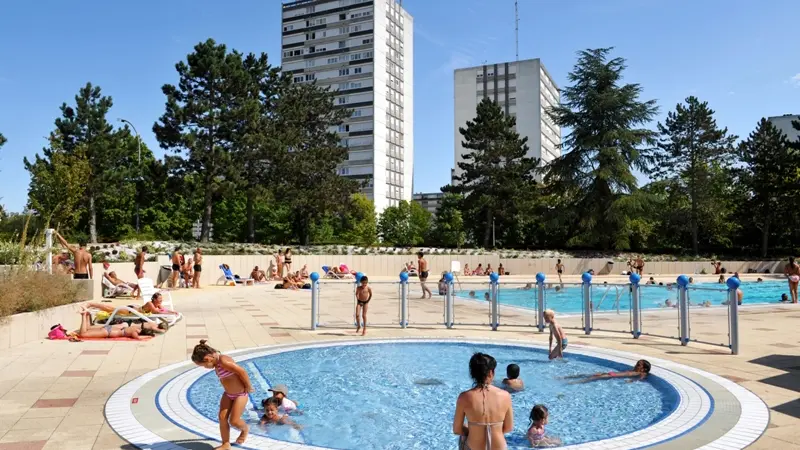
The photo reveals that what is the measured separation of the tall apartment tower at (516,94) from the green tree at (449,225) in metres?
40.3

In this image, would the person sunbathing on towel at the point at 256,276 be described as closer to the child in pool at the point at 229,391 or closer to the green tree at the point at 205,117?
the green tree at the point at 205,117

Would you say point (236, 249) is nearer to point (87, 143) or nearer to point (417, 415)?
point (87, 143)

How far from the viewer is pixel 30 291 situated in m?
11.3

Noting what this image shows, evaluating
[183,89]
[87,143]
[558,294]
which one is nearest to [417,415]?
[558,294]

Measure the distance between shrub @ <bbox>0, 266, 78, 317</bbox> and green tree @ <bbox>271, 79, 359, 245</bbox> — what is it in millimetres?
28483

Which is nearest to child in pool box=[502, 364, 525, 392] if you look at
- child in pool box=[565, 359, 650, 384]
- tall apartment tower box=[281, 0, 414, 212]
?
child in pool box=[565, 359, 650, 384]

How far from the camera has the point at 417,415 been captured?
7531 millimetres

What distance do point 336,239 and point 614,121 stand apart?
35988 millimetres

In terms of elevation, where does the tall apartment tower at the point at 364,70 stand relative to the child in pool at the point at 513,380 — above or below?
above

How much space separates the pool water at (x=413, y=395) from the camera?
6676mm

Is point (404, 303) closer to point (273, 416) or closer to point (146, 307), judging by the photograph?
point (146, 307)

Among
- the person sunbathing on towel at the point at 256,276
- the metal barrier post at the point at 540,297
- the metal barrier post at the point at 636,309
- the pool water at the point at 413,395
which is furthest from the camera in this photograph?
the person sunbathing on towel at the point at 256,276

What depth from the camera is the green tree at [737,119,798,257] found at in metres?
48.9

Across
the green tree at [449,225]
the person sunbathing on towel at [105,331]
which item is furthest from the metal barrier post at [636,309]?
the green tree at [449,225]
